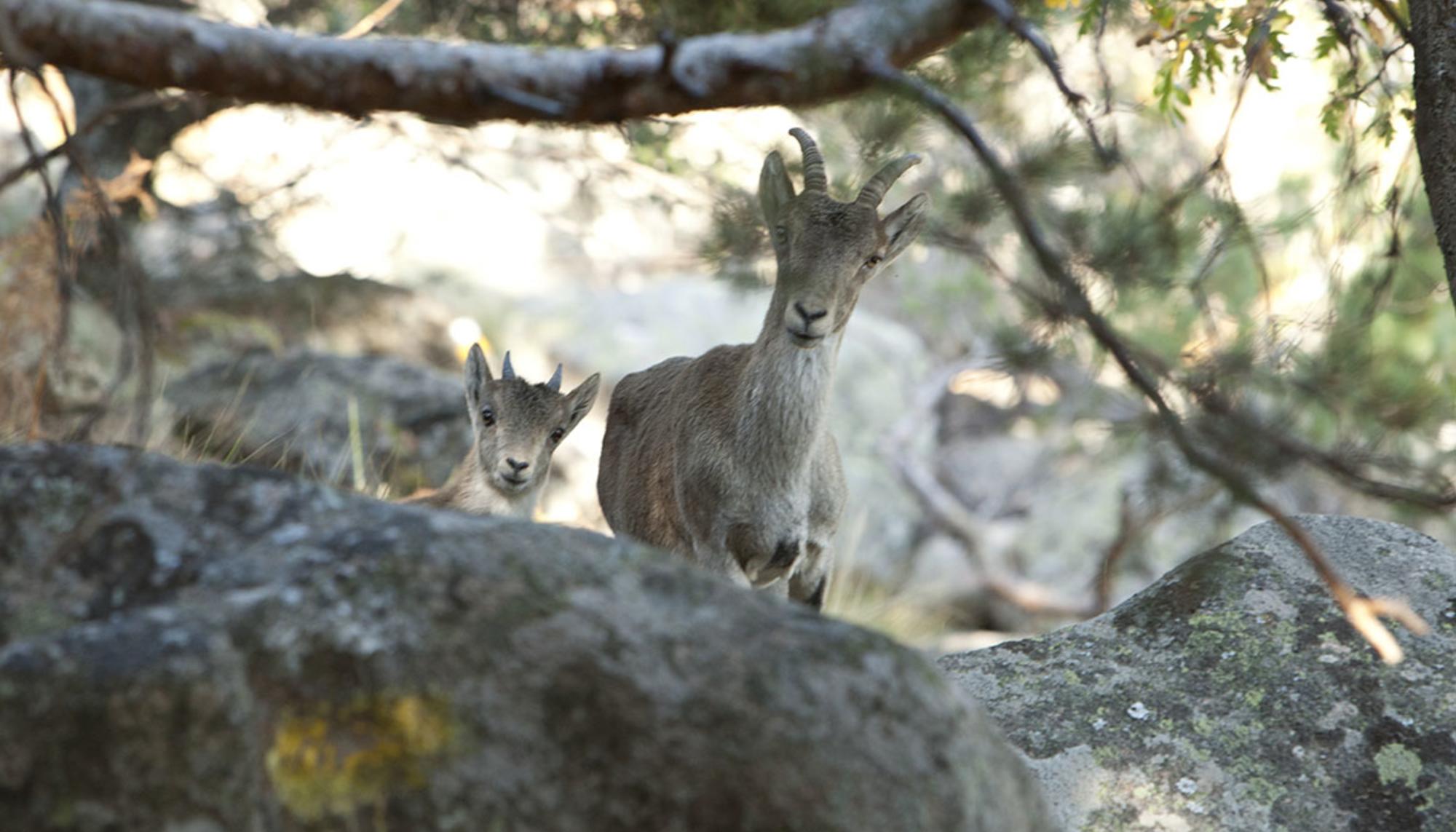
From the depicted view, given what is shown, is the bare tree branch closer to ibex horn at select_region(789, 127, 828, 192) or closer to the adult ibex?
the adult ibex

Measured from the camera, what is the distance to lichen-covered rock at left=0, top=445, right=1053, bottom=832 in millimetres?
2832

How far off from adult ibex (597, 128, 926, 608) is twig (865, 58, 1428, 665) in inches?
83.6

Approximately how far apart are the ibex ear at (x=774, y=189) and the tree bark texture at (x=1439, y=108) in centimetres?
244

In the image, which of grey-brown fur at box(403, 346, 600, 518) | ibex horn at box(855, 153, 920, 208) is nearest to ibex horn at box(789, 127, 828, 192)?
ibex horn at box(855, 153, 920, 208)

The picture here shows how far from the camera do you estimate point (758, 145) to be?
457 inches

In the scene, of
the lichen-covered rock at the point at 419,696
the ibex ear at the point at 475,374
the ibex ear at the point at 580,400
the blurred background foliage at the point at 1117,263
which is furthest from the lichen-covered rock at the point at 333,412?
the lichen-covered rock at the point at 419,696

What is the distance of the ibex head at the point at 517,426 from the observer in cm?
696

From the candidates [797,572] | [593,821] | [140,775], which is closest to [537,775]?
[593,821]

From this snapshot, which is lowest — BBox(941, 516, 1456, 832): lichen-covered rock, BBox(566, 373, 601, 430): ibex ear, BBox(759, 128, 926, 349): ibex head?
BBox(941, 516, 1456, 832): lichen-covered rock

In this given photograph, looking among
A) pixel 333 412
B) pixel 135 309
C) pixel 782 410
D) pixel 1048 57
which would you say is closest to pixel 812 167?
pixel 782 410

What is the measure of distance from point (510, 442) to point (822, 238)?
6.77ft

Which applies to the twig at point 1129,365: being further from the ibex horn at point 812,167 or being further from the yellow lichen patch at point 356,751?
the ibex horn at point 812,167

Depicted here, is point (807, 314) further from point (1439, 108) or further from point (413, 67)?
point (1439, 108)

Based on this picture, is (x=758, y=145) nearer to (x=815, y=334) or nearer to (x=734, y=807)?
(x=815, y=334)
